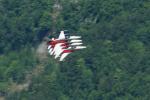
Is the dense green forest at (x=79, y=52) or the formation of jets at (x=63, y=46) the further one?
the dense green forest at (x=79, y=52)

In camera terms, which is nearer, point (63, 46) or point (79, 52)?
point (63, 46)

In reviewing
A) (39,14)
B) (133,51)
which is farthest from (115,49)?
(39,14)

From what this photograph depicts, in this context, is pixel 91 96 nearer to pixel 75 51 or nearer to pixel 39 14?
pixel 75 51

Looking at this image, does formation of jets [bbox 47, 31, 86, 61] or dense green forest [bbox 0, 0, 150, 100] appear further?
dense green forest [bbox 0, 0, 150, 100]

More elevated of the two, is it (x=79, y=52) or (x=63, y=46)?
(x=63, y=46)
